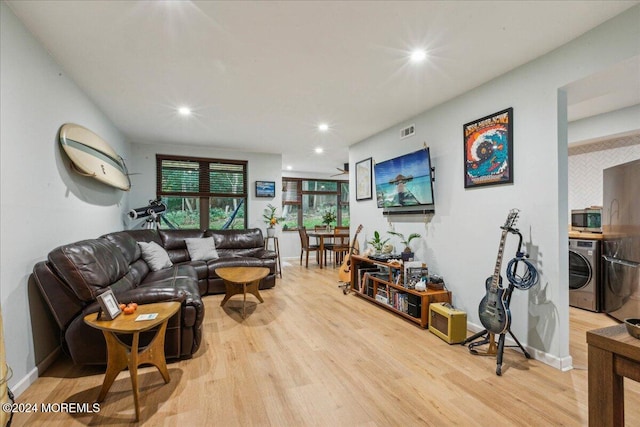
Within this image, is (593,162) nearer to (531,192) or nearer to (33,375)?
(531,192)

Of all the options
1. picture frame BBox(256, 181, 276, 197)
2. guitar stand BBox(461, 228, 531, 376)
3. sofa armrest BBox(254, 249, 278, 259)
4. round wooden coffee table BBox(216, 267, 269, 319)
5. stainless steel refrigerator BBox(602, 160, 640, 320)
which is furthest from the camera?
picture frame BBox(256, 181, 276, 197)

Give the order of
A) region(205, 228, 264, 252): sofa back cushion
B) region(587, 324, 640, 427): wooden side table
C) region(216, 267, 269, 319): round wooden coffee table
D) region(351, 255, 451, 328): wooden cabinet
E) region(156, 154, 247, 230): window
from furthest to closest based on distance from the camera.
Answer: region(156, 154, 247, 230): window, region(205, 228, 264, 252): sofa back cushion, region(216, 267, 269, 319): round wooden coffee table, region(351, 255, 451, 328): wooden cabinet, region(587, 324, 640, 427): wooden side table

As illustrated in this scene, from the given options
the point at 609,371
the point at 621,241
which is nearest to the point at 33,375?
the point at 609,371

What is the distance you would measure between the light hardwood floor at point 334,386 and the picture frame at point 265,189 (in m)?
3.42

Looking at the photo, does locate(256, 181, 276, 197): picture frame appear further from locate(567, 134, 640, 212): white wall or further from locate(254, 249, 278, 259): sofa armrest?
locate(567, 134, 640, 212): white wall

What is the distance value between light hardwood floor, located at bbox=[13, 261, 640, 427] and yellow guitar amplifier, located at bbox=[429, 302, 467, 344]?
0.09 metres

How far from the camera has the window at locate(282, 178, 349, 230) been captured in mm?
7980

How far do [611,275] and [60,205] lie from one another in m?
5.55

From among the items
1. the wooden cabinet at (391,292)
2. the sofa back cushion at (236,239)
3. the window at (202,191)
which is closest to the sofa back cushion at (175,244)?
the sofa back cushion at (236,239)

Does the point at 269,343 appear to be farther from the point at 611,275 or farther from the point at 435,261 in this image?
the point at 611,275

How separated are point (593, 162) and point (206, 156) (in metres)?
6.29

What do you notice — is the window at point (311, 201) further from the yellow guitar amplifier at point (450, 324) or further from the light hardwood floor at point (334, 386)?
the yellow guitar amplifier at point (450, 324)

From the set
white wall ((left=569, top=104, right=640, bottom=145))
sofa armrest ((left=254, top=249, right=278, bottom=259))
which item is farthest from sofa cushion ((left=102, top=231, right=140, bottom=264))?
white wall ((left=569, top=104, right=640, bottom=145))

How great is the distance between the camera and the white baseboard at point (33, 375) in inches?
71.0
